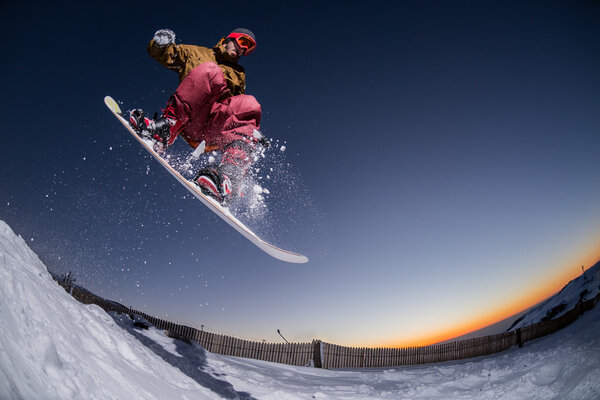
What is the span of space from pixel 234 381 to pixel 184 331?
188 inches

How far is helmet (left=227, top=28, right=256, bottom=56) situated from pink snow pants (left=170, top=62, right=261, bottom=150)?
2.31 feet

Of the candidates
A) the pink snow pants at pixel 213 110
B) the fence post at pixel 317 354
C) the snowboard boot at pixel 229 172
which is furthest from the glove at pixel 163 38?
the fence post at pixel 317 354

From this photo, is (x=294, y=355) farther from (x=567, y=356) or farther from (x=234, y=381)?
(x=567, y=356)

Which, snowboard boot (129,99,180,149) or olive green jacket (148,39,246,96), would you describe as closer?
olive green jacket (148,39,246,96)

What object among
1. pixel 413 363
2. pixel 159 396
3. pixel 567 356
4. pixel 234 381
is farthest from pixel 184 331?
pixel 413 363

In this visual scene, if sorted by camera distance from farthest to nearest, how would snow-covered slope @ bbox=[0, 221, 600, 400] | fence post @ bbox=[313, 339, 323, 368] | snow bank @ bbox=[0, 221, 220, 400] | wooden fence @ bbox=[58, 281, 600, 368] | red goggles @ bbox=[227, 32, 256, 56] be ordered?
1. fence post @ bbox=[313, 339, 323, 368]
2. wooden fence @ bbox=[58, 281, 600, 368]
3. red goggles @ bbox=[227, 32, 256, 56]
4. snow-covered slope @ bbox=[0, 221, 600, 400]
5. snow bank @ bbox=[0, 221, 220, 400]

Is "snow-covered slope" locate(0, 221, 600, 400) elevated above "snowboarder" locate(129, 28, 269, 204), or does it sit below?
below

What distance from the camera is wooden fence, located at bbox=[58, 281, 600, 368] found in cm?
725

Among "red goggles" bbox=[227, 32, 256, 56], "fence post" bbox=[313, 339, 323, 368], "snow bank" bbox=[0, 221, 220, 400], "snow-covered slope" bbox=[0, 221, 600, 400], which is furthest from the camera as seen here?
"fence post" bbox=[313, 339, 323, 368]

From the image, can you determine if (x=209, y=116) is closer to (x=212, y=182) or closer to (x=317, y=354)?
(x=212, y=182)

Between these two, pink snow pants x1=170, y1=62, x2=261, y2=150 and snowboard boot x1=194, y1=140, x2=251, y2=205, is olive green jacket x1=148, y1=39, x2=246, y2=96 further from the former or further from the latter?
snowboard boot x1=194, y1=140, x2=251, y2=205

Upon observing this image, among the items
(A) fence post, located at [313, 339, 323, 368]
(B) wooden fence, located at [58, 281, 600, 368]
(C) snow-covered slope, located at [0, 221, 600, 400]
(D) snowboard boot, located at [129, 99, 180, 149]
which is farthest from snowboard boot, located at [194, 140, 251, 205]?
(A) fence post, located at [313, 339, 323, 368]

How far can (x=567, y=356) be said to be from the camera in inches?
150

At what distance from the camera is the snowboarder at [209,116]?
3.46 metres
